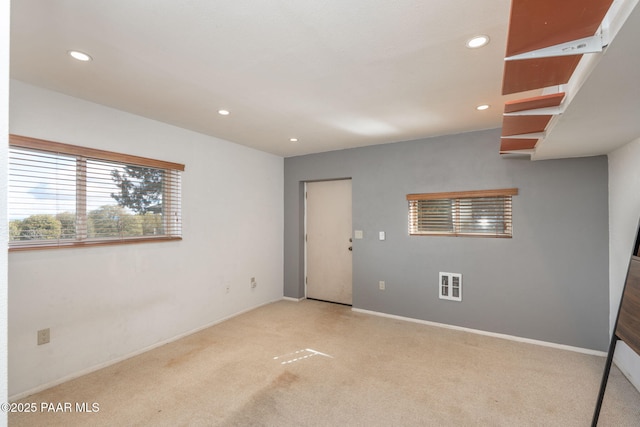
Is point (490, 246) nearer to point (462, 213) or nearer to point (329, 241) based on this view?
point (462, 213)

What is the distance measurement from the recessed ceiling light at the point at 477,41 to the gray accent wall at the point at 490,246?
6.50 ft

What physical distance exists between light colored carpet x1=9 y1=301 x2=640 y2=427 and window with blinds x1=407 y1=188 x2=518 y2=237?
4.05ft

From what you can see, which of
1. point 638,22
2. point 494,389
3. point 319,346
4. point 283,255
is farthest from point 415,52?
point 283,255

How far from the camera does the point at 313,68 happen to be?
6.74 ft

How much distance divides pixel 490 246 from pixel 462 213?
489 millimetres

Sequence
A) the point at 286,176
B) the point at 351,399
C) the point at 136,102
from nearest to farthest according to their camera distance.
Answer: the point at 351,399 < the point at 136,102 < the point at 286,176

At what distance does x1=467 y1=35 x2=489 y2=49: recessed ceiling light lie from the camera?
1.70m

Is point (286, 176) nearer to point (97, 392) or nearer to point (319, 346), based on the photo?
point (319, 346)

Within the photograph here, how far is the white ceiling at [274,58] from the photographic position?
1491mm

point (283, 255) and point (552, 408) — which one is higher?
point (283, 255)

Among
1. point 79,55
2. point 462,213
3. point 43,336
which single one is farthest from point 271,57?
point 462,213

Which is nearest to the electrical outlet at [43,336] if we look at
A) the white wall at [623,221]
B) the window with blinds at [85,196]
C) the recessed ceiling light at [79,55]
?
the window with blinds at [85,196]

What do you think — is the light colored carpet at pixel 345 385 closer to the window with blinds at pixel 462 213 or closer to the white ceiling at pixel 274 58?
the window with blinds at pixel 462 213

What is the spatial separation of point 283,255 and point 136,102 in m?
3.11
